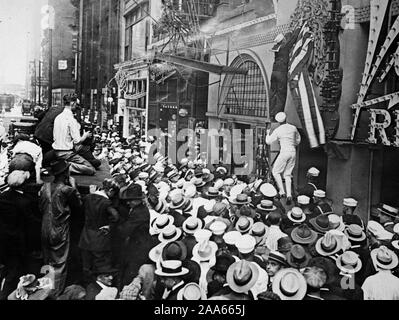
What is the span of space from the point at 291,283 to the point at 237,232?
66cm

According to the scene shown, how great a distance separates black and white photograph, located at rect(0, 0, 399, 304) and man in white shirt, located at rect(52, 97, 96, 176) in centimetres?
1

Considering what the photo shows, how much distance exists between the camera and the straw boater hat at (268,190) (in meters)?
4.94

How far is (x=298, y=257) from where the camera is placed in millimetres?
3572

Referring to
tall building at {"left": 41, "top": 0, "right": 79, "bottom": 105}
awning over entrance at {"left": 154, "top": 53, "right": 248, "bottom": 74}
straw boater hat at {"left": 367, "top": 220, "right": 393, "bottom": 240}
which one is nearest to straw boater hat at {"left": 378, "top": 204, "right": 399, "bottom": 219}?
straw boater hat at {"left": 367, "top": 220, "right": 393, "bottom": 240}

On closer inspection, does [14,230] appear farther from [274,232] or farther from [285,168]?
[285,168]

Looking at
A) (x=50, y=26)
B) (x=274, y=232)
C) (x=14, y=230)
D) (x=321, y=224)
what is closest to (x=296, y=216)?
(x=321, y=224)

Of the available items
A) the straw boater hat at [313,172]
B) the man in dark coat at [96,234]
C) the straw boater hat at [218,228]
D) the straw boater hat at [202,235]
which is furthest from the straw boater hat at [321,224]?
the man in dark coat at [96,234]

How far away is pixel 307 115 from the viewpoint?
4.83 meters

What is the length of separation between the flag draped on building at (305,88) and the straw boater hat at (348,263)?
1.39 meters

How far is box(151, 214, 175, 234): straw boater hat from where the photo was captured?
13.1 ft

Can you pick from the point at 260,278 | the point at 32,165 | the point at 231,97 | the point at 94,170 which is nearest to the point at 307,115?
the point at 231,97

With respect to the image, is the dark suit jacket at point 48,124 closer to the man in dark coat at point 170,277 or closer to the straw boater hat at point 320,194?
the man in dark coat at point 170,277

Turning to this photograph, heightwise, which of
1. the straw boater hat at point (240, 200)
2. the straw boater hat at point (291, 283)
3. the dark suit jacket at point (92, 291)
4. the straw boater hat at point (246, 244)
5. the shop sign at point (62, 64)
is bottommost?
the dark suit jacket at point (92, 291)
